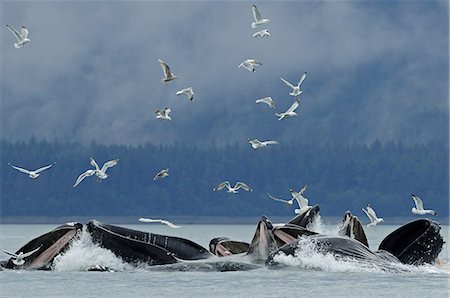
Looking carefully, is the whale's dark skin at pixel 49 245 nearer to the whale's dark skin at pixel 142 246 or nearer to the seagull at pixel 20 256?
the seagull at pixel 20 256

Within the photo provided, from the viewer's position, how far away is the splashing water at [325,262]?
3681 cm

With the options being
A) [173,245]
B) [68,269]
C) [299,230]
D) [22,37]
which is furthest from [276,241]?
[22,37]

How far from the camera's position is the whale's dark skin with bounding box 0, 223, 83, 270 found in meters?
36.7

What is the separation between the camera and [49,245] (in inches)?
1460

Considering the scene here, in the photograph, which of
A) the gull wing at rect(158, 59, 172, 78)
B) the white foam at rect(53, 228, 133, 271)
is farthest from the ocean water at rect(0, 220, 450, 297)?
the gull wing at rect(158, 59, 172, 78)

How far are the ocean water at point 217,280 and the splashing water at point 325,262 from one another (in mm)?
29

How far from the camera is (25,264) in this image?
123 ft

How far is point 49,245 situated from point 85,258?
3.83 ft

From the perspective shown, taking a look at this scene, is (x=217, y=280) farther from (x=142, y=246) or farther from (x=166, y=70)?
(x=166, y=70)

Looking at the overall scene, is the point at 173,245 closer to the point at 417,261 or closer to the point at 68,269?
the point at 68,269

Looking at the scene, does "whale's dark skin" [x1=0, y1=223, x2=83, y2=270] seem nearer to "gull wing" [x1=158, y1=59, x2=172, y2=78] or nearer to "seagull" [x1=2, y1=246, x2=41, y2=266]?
"seagull" [x1=2, y1=246, x2=41, y2=266]

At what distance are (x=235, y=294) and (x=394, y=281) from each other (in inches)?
195

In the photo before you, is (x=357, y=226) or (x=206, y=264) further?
(x=357, y=226)

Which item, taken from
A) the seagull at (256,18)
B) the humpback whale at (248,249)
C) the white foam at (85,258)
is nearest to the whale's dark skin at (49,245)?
the humpback whale at (248,249)
